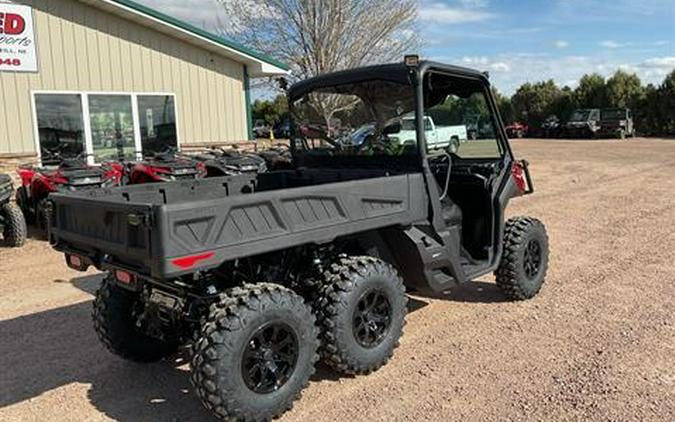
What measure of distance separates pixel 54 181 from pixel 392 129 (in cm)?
604

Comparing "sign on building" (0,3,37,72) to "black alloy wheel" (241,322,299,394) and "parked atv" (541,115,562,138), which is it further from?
"parked atv" (541,115,562,138)

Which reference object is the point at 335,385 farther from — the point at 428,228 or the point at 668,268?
the point at 668,268

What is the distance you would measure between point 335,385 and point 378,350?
0.37 meters

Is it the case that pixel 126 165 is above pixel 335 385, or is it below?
above

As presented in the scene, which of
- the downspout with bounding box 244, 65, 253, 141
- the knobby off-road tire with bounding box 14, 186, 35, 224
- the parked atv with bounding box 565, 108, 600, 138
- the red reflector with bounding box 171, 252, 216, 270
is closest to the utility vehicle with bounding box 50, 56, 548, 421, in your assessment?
the red reflector with bounding box 171, 252, 216, 270

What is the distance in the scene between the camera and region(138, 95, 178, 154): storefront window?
1257 cm

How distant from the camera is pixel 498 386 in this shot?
151 inches

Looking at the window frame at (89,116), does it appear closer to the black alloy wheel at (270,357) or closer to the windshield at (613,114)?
the black alloy wheel at (270,357)

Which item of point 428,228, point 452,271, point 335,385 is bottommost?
point 335,385

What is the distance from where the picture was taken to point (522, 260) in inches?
210

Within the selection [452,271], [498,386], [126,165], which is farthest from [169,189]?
[126,165]

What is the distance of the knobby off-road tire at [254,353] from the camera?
10.5 ft

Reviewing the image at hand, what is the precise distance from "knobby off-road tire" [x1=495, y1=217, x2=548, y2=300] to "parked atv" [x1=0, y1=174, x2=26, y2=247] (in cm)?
679

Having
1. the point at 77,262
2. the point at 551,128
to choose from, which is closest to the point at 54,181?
the point at 77,262
